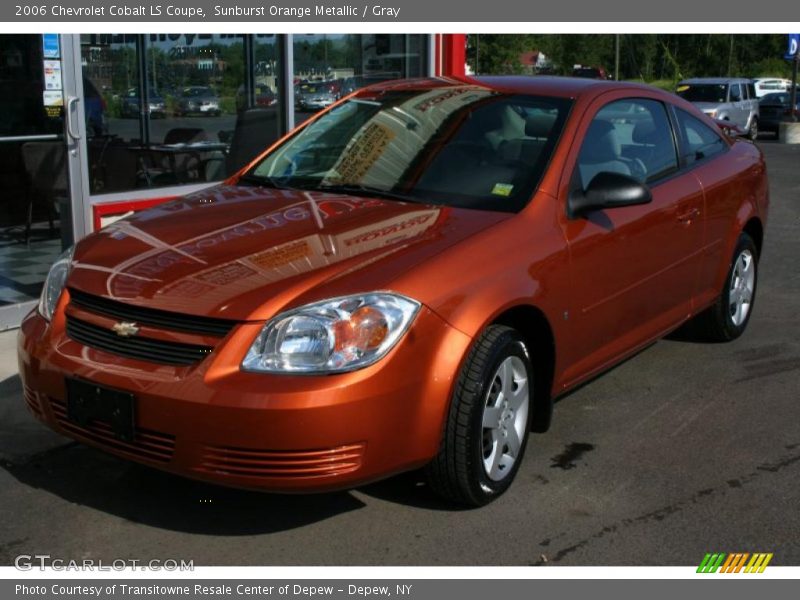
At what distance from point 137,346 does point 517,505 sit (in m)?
1.58

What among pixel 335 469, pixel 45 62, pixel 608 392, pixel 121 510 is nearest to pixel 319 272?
pixel 335 469

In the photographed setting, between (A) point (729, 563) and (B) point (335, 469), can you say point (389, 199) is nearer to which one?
(B) point (335, 469)

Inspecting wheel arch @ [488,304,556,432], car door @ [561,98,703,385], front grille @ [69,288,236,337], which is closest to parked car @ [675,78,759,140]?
car door @ [561,98,703,385]

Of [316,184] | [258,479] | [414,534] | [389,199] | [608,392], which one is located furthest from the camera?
[608,392]

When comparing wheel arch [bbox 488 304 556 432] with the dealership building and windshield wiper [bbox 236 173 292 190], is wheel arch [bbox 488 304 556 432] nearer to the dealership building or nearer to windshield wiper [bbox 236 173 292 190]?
windshield wiper [bbox 236 173 292 190]

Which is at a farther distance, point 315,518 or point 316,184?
point 316,184

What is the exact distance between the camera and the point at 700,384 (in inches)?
217

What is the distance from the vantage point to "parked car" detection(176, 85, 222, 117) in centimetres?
772

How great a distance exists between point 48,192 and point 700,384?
14.3 feet

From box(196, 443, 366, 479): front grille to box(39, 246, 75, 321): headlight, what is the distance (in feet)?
3.36

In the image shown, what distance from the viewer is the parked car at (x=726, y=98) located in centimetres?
2478

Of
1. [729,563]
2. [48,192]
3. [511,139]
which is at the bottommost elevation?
[729,563]

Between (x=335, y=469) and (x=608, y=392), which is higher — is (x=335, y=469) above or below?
above

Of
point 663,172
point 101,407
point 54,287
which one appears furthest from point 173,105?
point 101,407
